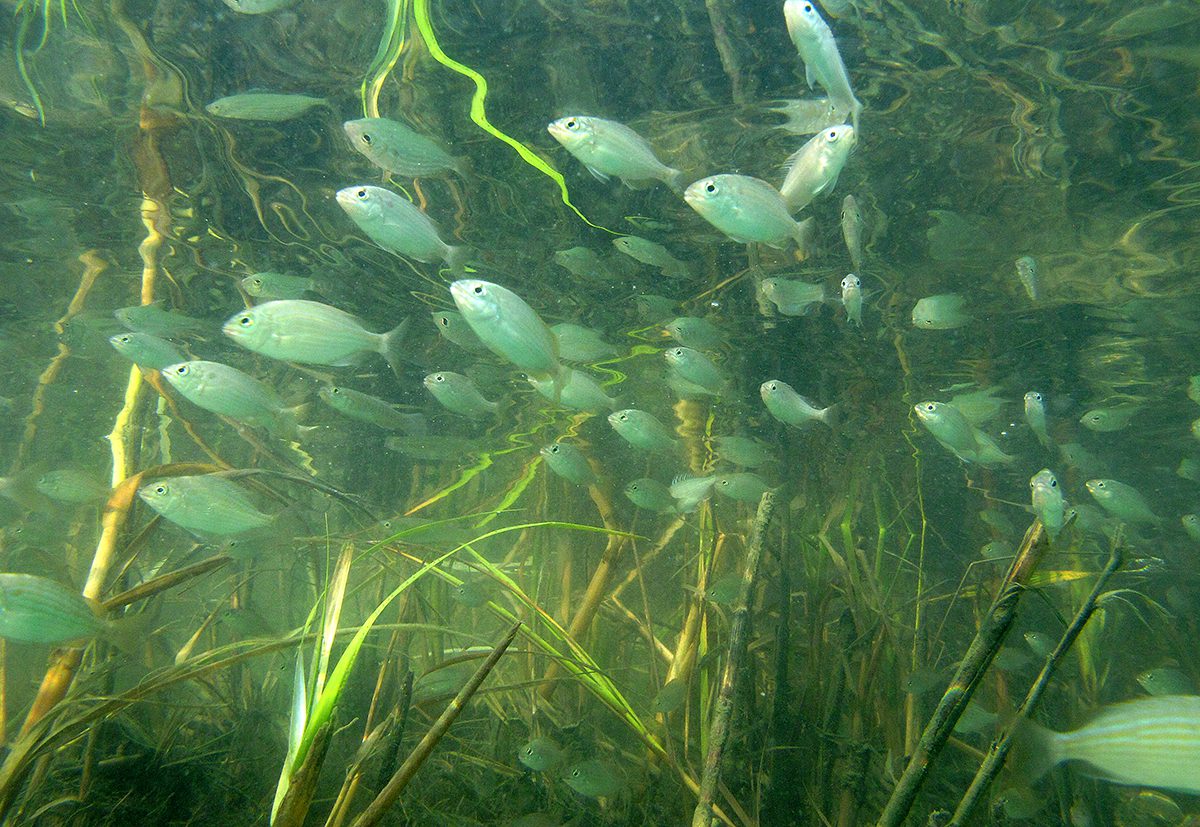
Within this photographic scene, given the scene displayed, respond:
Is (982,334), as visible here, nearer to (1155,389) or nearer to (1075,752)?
(1155,389)

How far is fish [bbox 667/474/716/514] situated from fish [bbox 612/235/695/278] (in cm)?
326

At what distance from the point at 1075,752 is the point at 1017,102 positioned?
6.79 meters

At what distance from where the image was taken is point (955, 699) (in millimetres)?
2262

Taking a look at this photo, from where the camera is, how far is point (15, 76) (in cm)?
690

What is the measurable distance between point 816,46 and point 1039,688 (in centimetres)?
376

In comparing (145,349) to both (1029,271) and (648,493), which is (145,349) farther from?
(1029,271)

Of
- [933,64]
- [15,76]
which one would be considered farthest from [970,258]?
[15,76]

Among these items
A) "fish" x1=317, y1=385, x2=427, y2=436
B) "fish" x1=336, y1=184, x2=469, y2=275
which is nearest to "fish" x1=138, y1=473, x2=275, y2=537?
"fish" x1=336, y1=184, x2=469, y2=275

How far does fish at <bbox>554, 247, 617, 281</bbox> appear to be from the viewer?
30.8 ft

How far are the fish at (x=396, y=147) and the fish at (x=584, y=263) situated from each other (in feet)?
11.8

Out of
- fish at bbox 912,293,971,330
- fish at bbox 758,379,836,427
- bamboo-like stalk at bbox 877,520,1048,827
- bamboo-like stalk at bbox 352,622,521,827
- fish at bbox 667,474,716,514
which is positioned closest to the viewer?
bamboo-like stalk at bbox 352,622,521,827

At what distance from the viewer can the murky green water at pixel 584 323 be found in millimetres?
4547

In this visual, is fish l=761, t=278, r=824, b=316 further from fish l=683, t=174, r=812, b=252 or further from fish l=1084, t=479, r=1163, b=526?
fish l=1084, t=479, r=1163, b=526

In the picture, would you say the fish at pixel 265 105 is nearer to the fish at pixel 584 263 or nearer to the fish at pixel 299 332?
the fish at pixel 299 332
